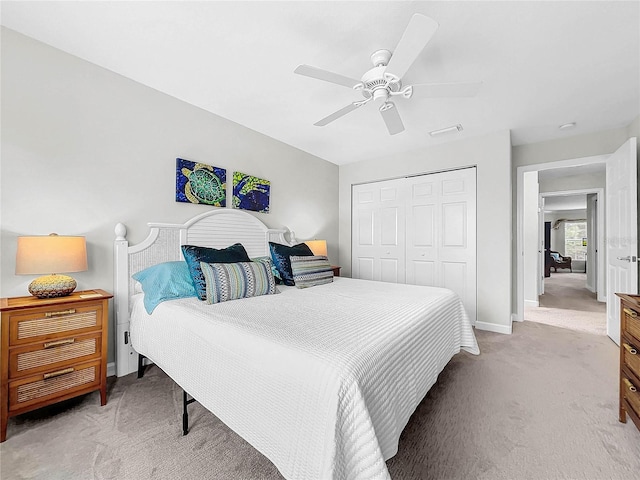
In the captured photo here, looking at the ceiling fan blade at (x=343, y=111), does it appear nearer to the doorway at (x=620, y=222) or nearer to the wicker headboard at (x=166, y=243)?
the wicker headboard at (x=166, y=243)

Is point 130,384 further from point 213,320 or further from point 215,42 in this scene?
point 215,42

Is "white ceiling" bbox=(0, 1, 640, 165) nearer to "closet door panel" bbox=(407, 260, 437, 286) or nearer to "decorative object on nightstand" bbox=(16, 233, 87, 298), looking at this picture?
"decorative object on nightstand" bbox=(16, 233, 87, 298)

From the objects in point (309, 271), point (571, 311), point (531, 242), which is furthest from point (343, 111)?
point (571, 311)

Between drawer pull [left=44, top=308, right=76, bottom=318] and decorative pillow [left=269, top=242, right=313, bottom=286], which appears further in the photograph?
decorative pillow [left=269, top=242, right=313, bottom=286]

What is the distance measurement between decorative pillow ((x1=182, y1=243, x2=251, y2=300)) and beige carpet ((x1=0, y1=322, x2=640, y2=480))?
2.60 feet

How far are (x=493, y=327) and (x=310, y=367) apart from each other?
131 inches

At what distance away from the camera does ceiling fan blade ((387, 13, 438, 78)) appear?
1.38m

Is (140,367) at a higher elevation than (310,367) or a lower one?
lower

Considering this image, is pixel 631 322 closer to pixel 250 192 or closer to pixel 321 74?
pixel 321 74

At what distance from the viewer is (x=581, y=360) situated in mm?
2617

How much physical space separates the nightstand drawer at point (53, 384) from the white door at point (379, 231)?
11.9 ft

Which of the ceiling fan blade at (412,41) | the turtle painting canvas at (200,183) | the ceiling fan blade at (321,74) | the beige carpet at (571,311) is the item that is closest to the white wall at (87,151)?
the turtle painting canvas at (200,183)

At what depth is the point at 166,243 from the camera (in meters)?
2.60

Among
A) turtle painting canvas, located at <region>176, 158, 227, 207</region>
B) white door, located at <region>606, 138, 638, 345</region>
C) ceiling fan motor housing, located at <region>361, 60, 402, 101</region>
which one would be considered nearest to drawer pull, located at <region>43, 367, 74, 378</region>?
turtle painting canvas, located at <region>176, 158, 227, 207</region>
